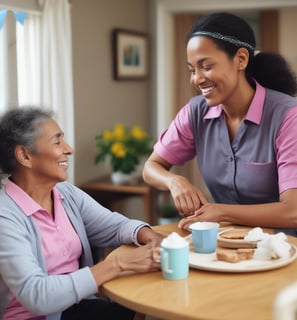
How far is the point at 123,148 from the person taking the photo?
12.3 ft

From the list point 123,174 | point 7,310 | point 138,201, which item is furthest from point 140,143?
point 7,310

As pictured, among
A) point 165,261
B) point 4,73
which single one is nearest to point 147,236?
point 165,261

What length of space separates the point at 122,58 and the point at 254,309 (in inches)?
124

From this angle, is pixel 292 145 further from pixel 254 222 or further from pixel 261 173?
pixel 254 222

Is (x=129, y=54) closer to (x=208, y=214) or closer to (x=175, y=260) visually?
(x=208, y=214)

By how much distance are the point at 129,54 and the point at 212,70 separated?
249 centimetres

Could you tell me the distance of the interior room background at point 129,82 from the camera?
3.86 meters

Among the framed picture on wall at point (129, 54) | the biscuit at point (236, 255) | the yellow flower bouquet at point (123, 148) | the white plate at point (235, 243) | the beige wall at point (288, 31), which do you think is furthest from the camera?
the beige wall at point (288, 31)

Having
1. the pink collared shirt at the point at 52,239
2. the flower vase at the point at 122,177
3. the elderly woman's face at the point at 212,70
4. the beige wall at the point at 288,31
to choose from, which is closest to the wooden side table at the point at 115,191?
the flower vase at the point at 122,177

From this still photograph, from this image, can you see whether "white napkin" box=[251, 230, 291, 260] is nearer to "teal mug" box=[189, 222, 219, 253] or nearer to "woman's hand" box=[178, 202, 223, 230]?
"teal mug" box=[189, 222, 219, 253]

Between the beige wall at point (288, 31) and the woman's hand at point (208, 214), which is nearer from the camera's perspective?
the woman's hand at point (208, 214)

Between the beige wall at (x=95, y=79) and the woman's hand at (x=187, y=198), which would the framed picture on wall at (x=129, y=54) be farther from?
the woman's hand at (x=187, y=198)

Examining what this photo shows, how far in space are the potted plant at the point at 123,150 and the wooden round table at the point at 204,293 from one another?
2.22 m

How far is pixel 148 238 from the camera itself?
1.78 metres
